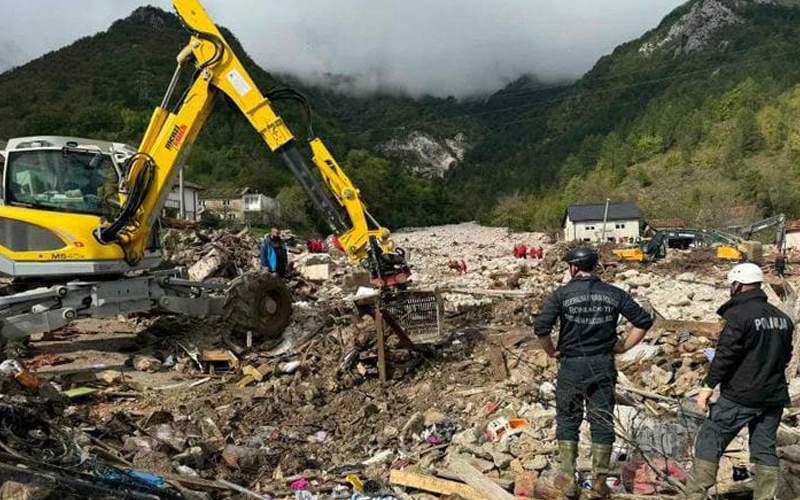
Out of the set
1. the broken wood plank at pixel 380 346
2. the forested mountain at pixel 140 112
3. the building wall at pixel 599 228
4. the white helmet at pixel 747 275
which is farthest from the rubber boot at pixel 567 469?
the building wall at pixel 599 228

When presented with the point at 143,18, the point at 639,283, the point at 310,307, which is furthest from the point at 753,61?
the point at 310,307

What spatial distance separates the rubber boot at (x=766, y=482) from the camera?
3.81 metres

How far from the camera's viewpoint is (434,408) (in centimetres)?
674

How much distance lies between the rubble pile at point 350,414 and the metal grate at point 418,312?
0.23m

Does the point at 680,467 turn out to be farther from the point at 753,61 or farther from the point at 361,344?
the point at 753,61

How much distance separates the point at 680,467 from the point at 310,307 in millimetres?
8017

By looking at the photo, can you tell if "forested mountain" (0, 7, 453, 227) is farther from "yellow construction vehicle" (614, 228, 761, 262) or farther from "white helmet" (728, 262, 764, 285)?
"white helmet" (728, 262, 764, 285)

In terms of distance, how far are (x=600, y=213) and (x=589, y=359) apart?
57.3 m

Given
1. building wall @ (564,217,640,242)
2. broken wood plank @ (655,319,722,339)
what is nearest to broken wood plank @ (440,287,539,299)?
broken wood plank @ (655,319,722,339)

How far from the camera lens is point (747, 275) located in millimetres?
3926

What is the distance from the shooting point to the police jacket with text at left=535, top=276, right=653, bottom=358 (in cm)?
436

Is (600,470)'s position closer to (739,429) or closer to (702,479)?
(702,479)

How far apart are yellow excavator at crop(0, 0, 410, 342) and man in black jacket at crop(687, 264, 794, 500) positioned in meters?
4.82

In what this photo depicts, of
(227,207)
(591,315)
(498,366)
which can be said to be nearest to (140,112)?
(227,207)
